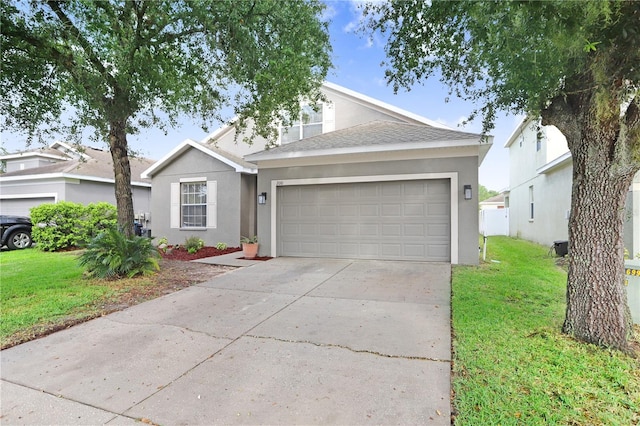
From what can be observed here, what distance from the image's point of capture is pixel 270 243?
33.0ft

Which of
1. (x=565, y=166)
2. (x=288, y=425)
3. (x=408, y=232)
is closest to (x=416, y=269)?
(x=408, y=232)

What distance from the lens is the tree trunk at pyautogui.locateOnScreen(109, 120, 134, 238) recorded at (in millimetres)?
7355

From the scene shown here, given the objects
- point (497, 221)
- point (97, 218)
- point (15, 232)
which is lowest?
point (15, 232)

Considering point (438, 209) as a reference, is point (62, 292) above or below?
below

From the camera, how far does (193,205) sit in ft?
42.0

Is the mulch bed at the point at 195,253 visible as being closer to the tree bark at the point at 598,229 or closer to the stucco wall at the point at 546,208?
the tree bark at the point at 598,229

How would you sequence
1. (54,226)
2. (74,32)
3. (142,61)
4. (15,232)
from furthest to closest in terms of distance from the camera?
1. (15,232)
2. (54,226)
3. (142,61)
4. (74,32)

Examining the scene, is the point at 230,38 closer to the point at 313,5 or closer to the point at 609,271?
the point at 313,5

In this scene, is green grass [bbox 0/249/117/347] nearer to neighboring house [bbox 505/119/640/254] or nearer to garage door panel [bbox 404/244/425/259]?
garage door panel [bbox 404/244/425/259]

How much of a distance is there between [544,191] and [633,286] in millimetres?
10643

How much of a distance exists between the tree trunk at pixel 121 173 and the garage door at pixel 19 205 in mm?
11338

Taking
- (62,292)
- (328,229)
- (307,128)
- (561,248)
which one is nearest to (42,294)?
(62,292)

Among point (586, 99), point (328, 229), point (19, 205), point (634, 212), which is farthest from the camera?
point (19, 205)

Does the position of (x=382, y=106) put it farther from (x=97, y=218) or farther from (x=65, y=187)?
(x=65, y=187)
